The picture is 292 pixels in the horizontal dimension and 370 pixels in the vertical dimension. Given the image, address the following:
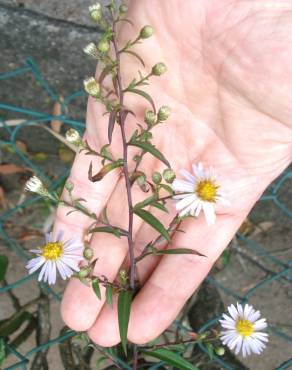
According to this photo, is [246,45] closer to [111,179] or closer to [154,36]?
[154,36]

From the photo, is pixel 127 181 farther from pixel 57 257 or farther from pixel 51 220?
pixel 51 220

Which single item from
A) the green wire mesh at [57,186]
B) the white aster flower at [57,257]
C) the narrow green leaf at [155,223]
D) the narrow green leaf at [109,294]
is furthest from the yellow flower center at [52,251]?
the green wire mesh at [57,186]

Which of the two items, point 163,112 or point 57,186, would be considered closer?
point 163,112

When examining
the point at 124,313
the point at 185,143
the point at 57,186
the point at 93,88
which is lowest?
the point at 124,313

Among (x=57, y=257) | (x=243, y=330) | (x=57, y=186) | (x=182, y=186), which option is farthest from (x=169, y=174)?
(x=57, y=186)

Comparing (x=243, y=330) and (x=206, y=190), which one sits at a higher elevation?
(x=206, y=190)

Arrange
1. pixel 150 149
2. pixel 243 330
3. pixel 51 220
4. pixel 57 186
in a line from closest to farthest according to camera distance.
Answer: pixel 150 149, pixel 243 330, pixel 57 186, pixel 51 220

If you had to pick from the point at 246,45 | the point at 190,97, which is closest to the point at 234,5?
the point at 246,45
